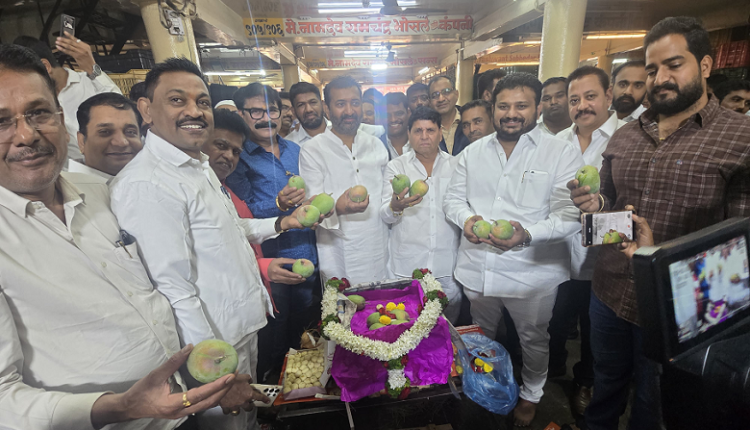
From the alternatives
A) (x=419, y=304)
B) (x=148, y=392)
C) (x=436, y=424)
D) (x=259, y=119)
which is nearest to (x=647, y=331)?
(x=419, y=304)

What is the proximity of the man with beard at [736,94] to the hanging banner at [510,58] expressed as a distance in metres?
11.3

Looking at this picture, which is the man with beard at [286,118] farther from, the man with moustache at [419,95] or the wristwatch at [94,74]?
the wristwatch at [94,74]

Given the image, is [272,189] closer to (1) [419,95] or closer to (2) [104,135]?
(2) [104,135]

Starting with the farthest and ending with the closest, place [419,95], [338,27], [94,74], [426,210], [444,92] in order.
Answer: [338,27], [419,95], [444,92], [94,74], [426,210]

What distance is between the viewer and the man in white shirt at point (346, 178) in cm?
274

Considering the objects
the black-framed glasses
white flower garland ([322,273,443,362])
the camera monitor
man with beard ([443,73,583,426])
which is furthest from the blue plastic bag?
the black-framed glasses

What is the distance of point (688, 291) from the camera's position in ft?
2.85

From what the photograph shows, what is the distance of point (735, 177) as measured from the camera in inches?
54.6

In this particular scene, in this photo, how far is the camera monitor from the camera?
84cm

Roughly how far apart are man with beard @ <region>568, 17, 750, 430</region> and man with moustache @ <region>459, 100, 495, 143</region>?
5.03ft

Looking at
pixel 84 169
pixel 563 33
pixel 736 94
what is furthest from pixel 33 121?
pixel 563 33

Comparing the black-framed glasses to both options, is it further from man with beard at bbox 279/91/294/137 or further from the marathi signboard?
the marathi signboard

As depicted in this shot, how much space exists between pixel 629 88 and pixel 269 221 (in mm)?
3454

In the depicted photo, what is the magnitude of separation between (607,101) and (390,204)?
2.04 m
